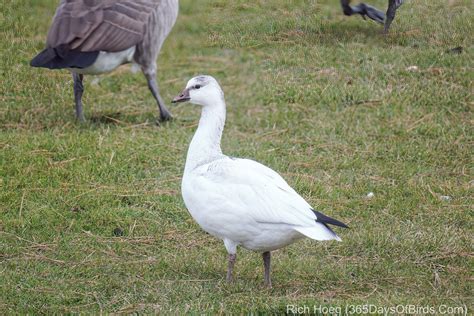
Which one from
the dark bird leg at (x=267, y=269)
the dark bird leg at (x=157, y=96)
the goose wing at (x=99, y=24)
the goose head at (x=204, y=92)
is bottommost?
the dark bird leg at (x=157, y=96)

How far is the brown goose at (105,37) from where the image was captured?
24.4ft

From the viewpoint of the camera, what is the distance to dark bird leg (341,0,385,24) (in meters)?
6.23

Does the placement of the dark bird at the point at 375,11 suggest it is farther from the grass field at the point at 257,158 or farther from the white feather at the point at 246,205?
the white feather at the point at 246,205

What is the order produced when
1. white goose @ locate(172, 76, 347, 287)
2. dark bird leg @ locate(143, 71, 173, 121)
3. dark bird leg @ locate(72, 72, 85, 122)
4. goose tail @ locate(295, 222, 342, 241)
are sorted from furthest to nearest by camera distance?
dark bird leg @ locate(143, 71, 173, 121) → dark bird leg @ locate(72, 72, 85, 122) → white goose @ locate(172, 76, 347, 287) → goose tail @ locate(295, 222, 342, 241)

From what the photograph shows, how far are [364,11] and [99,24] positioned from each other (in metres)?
2.55

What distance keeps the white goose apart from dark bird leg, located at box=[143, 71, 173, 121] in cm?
310

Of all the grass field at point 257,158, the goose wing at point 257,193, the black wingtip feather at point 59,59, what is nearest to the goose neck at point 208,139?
the goose wing at point 257,193

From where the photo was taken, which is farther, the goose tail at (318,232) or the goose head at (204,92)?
the goose head at (204,92)

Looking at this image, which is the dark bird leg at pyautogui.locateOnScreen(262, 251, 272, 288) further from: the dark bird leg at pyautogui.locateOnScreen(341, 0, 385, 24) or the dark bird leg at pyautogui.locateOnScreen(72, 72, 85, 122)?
the dark bird leg at pyautogui.locateOnScreen(72, 72, 85, 122)

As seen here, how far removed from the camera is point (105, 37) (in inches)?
303

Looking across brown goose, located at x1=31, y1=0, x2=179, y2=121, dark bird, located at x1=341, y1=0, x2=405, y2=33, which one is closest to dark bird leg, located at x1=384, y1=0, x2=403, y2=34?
dark bird, located at x1=341, y1=0, x2=405, y2=33

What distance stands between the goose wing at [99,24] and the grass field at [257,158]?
63 centimetres

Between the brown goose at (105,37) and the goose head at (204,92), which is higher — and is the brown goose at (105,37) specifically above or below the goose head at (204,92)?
below

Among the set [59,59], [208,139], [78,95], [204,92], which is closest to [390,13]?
[204,92]
